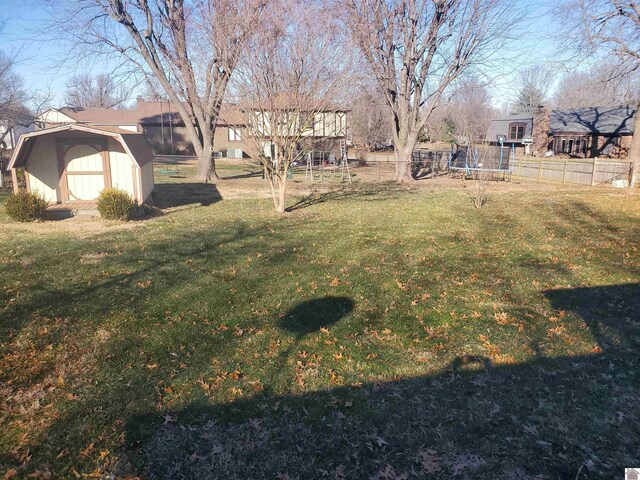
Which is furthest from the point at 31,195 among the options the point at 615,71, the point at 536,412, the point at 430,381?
the point at 615,71

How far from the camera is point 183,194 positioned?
19.2 metres

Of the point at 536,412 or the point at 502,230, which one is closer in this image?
the point at 536,412

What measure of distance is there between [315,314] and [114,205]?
868cm

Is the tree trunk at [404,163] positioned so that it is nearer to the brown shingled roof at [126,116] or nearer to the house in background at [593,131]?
the house in background at [593,131]

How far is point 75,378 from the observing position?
4.63 m

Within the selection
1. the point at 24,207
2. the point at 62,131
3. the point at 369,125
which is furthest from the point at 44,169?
the point at 369,125

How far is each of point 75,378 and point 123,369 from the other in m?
0.45

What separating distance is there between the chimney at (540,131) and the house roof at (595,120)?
69cm

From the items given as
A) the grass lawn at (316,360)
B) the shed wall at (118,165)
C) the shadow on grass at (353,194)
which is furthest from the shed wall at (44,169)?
the shadow on grass at (353,194)

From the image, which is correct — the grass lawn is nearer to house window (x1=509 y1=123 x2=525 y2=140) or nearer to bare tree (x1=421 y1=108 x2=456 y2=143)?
house window (x1=509 y1=123 x2=525 y2=140)

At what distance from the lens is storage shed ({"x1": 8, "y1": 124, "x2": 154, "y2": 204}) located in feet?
44.8

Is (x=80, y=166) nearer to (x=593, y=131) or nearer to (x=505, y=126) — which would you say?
(x=593, y=131)

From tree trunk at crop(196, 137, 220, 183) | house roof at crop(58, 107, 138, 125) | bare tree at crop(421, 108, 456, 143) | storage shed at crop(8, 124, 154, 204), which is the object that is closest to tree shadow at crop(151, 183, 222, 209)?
tree trunk at crop(196, 137, 220, 183)

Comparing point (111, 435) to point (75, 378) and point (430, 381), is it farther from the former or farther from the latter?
point (430, 381)
